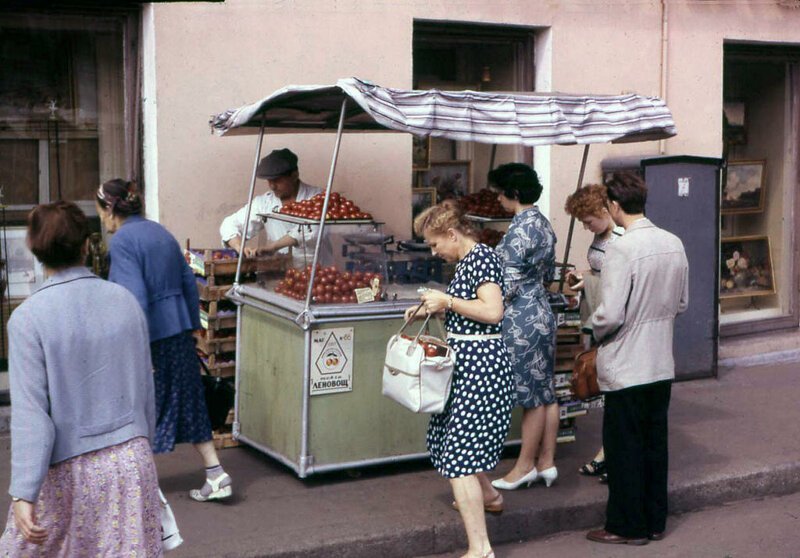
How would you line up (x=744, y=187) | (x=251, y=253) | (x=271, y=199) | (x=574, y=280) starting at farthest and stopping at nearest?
(x=744, y=187) → (x=271, y=199) → (x=251, y=253) → (x=574, y=280)

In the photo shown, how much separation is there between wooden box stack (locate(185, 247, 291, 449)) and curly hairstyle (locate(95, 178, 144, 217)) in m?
1.34

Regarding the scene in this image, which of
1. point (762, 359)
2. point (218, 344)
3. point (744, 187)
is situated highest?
point (744, 187)

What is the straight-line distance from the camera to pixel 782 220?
10500 millimetres

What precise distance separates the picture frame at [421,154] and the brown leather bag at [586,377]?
2791 millimetres

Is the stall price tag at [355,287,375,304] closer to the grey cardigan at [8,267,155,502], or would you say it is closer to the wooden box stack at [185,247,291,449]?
the wooden box stack at [185,247,291,449]

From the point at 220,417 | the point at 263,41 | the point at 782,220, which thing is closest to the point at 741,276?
the point at 782,220

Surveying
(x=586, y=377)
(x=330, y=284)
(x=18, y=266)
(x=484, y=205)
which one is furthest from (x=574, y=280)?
(x=18, y=266)

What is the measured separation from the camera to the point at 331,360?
20.2 feet

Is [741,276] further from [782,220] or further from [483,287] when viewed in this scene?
[483,287]

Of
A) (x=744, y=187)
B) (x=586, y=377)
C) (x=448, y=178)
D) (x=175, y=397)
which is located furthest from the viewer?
(x=744, y=187)

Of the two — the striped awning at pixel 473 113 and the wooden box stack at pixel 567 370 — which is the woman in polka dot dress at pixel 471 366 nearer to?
the striped awning at pixel 473 113

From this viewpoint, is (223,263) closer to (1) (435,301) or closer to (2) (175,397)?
(2) (175,397)

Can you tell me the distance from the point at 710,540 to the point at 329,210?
2689 mm

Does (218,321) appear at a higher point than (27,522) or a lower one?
higher
